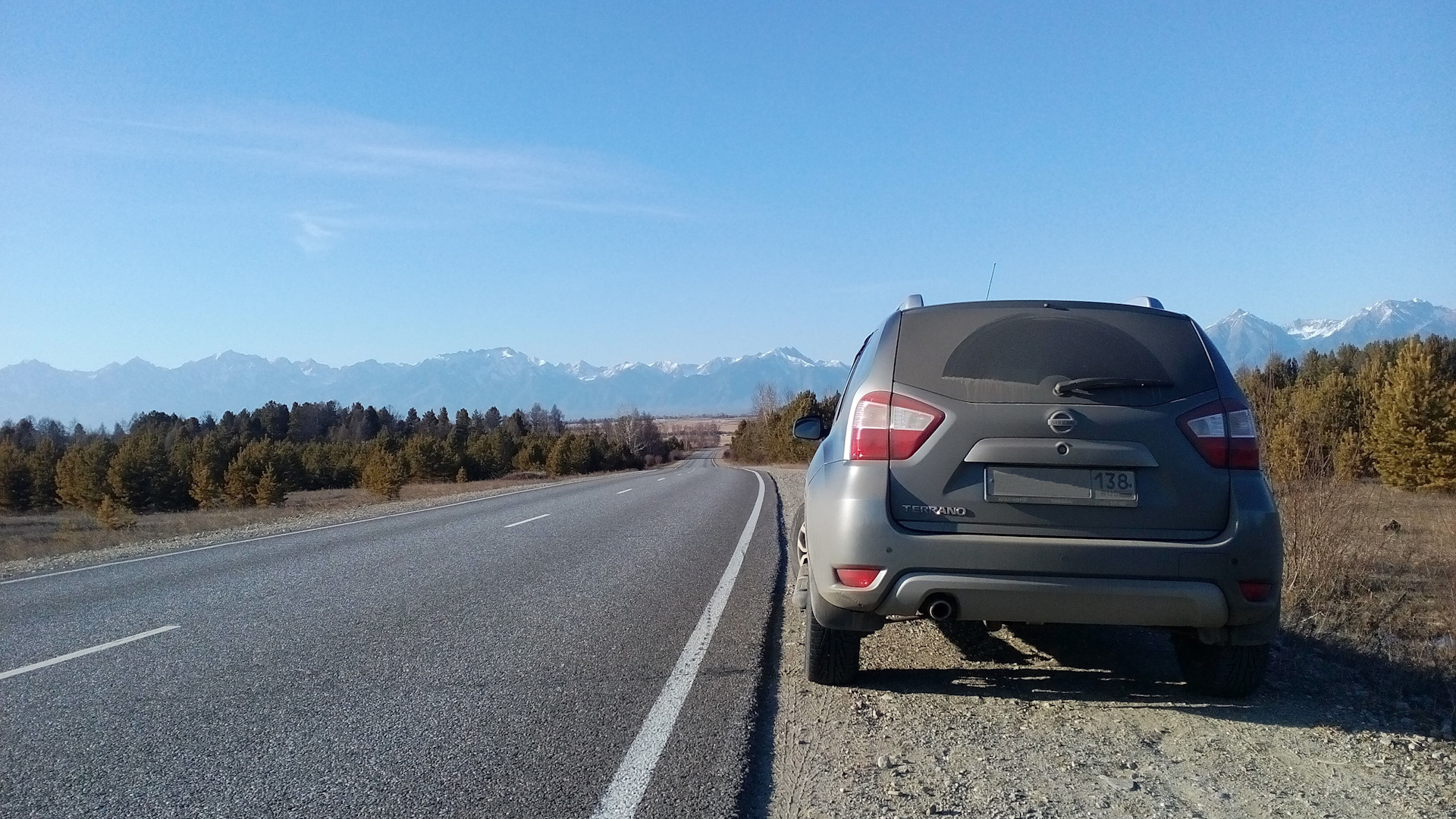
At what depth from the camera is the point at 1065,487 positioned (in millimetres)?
3777

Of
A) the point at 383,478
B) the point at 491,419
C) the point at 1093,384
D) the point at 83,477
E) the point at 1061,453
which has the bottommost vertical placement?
the point at 383,478

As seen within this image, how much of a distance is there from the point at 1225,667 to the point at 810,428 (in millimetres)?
2662

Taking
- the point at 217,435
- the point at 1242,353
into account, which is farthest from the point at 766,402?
the point at 1242,353

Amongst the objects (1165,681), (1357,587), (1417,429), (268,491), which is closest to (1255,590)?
(1165,681)

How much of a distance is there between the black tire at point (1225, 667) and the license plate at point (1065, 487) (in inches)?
45.5

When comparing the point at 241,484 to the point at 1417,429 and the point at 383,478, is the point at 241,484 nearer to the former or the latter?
the point at 383,478

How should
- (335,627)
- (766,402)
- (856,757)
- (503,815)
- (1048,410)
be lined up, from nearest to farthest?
(503,815), (856,757), (1048,410), (335,627), (766,402)

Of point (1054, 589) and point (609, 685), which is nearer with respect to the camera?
point (1054, 589)

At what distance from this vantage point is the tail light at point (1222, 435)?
3775 mm

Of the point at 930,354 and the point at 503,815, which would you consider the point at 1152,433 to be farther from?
the point at 503,815

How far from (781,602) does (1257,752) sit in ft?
13.0

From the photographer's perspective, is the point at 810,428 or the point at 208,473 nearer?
the point at 810,428

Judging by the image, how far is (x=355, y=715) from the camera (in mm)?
4148

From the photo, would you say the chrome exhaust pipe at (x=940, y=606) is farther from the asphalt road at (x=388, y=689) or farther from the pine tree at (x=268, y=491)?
the pine tree at (x=268, y=491)
